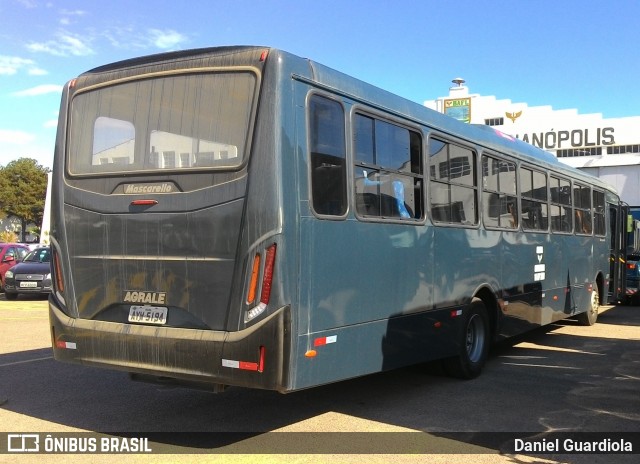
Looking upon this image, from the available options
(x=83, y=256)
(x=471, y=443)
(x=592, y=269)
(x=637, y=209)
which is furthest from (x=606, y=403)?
(x=637, y=209)

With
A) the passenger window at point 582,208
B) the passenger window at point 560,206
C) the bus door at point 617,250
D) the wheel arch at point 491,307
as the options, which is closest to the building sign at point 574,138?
the bus door at point 617,250

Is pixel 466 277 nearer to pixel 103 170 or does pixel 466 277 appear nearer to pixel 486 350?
pixel 486 350

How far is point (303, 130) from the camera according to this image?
4.95 meters

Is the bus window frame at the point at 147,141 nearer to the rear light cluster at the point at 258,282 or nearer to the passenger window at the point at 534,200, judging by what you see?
the rear light cluster at the point at 258,282

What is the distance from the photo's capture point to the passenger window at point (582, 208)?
453 inches

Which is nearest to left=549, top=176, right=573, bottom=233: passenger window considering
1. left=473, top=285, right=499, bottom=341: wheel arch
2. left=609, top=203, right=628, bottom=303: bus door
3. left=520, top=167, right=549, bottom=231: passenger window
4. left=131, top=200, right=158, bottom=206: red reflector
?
left=520, top=167, right=549, bottom=231: passenger window

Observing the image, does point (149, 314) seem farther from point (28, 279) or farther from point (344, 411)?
point (28, 279)

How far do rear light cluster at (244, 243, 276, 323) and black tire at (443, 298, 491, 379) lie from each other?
138 inches

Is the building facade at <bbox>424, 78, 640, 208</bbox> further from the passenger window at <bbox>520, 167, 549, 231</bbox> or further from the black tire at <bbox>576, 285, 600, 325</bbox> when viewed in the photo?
the passenger window at <bbox>520, 167, 549, 231</bbox>

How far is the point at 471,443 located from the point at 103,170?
396cm

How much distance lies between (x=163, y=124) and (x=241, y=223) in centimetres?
122

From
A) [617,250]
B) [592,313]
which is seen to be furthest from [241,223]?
[617,250]

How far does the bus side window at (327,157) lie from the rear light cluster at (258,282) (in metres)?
0.62

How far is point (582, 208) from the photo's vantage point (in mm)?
11875
